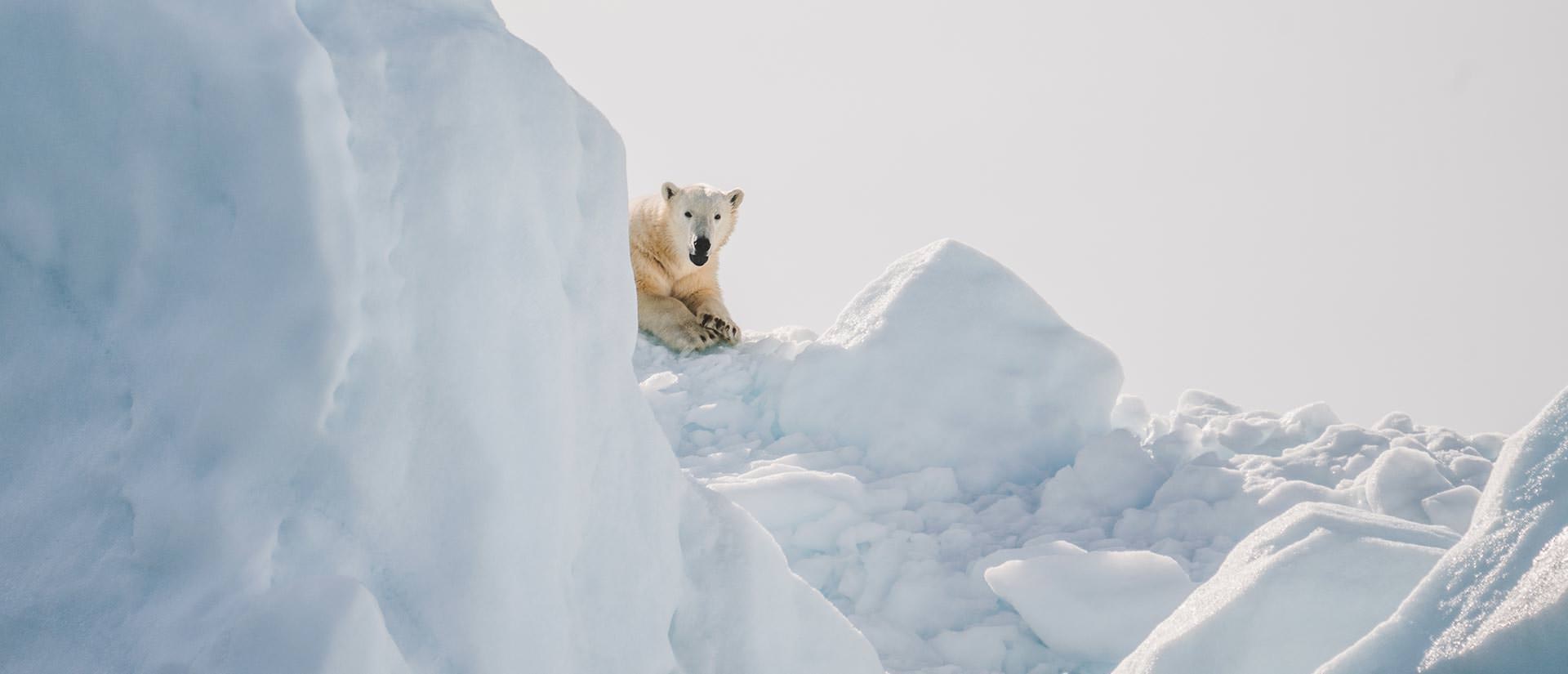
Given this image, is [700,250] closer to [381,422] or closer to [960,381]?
[960,381]

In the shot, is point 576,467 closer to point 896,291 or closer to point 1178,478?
point 1178,478

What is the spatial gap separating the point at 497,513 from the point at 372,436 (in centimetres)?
25

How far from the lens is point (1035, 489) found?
5.09 metres

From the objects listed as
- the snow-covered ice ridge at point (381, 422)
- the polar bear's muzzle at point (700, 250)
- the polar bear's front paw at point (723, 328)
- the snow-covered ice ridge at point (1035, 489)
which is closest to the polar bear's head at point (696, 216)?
the polar bear's muzzle at point (700, 250)

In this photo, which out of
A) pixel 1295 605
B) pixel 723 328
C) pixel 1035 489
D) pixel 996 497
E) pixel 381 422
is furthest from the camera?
pixel 723 328

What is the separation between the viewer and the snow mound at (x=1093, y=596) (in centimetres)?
352

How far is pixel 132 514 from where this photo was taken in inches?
57.3

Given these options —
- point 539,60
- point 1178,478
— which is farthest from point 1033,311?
point 539,60

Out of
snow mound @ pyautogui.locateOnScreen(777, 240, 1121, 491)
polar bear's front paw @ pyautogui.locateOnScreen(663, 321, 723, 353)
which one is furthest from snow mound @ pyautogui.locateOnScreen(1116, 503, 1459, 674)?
polar bear's front paw @ pyautogui.locateOnScreen(663, 321, 723, 353)

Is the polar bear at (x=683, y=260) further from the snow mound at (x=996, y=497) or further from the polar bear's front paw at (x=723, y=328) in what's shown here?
the snow mound at (x=996, y=497)

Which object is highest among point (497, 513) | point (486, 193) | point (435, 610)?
point (486, 193)

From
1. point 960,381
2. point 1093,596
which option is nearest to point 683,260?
point 960,381

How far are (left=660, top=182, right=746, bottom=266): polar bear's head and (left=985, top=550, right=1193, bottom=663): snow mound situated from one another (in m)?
3.94

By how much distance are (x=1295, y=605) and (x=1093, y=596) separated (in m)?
1.56
